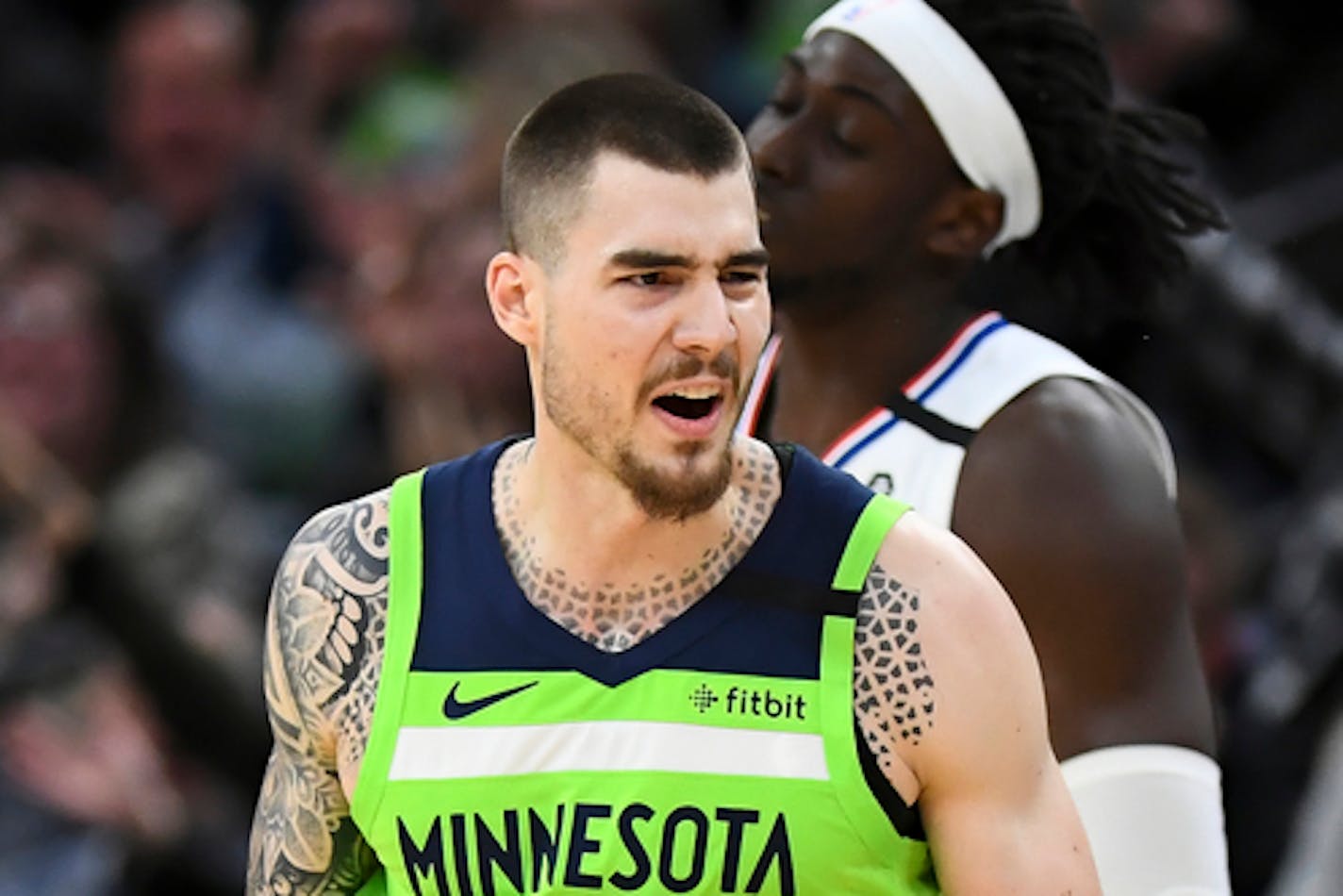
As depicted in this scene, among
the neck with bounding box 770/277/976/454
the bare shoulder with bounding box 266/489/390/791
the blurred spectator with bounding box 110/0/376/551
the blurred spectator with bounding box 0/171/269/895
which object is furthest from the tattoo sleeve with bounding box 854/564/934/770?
the blurred spectator with bounding box 110/0/376/551

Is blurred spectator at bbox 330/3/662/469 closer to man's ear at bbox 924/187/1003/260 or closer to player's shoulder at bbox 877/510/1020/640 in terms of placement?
man's ear at bbox 924/187/1003/260

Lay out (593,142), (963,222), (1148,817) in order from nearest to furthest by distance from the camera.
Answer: (593,142) < (1148,817) < (963,222)

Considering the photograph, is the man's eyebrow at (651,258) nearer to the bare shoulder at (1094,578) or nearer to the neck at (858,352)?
the bare shoulder at (1094,578)

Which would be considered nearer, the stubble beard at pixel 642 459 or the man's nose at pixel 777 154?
the stubble beard at pixel 642 459

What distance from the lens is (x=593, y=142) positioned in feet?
11.1

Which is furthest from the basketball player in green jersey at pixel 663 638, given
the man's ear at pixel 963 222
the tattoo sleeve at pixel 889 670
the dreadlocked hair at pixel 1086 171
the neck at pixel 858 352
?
the dreadlocked hair at pixel 1086 171

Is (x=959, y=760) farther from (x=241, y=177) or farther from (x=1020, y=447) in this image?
(x=241, y=177)

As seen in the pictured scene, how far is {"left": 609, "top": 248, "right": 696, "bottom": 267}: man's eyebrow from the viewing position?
330 centimetres

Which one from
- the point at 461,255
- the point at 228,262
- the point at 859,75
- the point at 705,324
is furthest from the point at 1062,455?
the point at 228,262

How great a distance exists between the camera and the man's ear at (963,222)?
4730 mm

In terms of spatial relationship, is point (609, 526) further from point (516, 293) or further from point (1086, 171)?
point (1086, 171)

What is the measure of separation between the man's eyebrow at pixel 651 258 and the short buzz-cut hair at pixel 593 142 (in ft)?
0.37

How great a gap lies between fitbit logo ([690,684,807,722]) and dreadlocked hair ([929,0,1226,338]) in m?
1.72

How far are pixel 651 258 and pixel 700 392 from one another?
181 mm
